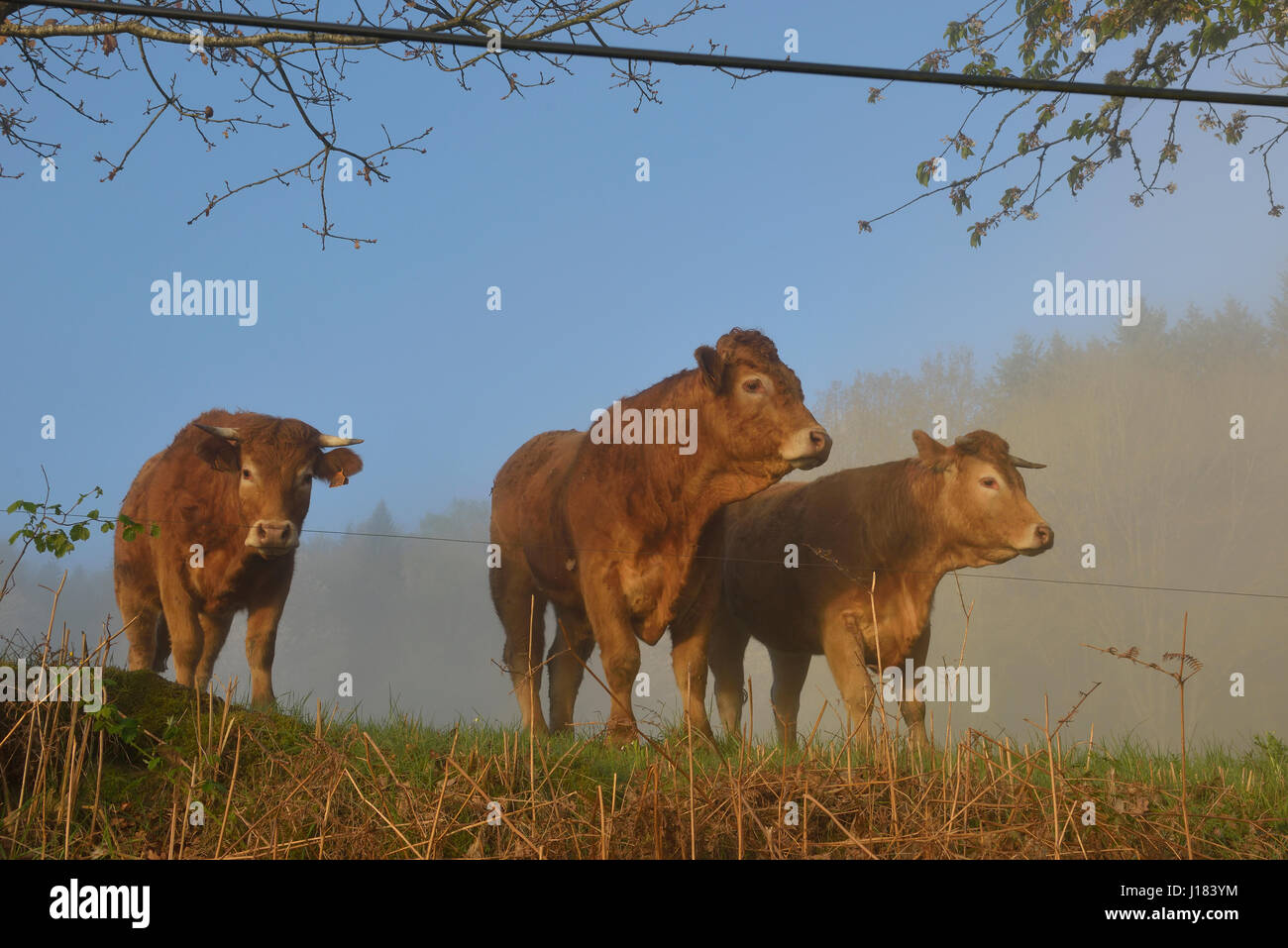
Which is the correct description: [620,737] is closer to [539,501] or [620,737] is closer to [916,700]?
[539,501]

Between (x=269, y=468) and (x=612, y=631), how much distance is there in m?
2.63

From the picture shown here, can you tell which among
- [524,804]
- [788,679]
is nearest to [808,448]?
[788,679]

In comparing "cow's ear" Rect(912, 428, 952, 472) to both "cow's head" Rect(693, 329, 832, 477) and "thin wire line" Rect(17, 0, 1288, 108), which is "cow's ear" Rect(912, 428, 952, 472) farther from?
"thin wire line" Rect(17, 0, 1288, 108)

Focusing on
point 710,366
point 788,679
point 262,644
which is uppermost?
point 710,366

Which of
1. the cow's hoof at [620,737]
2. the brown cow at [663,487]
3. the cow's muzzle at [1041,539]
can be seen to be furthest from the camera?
the cow's muzzle at [1041,539]

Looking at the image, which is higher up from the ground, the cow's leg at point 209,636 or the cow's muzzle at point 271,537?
the cow's muzzle at point 271,537

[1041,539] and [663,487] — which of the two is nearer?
[663,487]

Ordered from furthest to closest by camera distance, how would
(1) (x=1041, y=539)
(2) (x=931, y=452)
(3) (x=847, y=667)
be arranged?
(2) (x=931, y=452) → (3) (x=847, y=667) → (1) (x=1041, y=539)

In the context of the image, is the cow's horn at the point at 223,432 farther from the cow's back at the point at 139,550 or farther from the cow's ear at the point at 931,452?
the cow's ear at the point at 931,452

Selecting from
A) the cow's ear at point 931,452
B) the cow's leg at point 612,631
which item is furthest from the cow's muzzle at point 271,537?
the cow's ear at point 931,452

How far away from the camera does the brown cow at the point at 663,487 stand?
6949 millimetres

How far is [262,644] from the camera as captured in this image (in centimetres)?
723

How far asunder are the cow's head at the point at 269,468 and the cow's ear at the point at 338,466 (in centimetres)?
9
